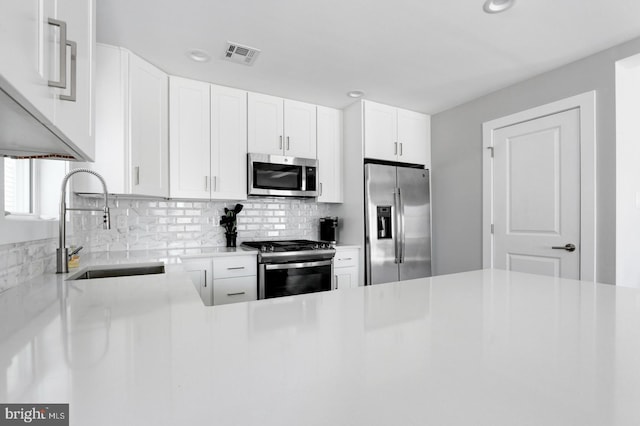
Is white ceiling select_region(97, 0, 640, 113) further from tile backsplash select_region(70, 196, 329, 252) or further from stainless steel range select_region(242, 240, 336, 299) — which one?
stainless steel range select_region(242, 240, 336, 299)

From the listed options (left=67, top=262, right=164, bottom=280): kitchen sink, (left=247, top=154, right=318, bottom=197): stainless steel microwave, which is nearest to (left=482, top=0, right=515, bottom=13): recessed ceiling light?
(left=247, top=154, right=318, bottom=197): stainless steel microwave

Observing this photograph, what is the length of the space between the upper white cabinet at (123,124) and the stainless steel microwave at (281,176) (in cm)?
88

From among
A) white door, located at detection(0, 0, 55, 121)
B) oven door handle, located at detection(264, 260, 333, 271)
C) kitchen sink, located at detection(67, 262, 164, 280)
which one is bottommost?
oven door handle, located at detection(264, 260, 333, 271)

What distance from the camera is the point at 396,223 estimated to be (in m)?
3.39

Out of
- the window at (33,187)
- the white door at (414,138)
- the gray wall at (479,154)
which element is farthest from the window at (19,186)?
the gray wall at (479,154)

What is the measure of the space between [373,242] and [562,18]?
2.21m

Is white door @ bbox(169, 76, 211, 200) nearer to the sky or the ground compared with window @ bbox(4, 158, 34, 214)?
nearer to the sky

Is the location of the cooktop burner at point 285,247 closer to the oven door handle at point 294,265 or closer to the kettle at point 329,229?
the oven door handle at point 294,265

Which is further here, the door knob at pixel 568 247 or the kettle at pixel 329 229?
the kettle at pixel 329 229

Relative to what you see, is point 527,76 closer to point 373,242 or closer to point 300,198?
point 373,242

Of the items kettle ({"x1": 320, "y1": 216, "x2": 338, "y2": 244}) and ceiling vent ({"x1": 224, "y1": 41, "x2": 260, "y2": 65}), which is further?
kettle ({"x1": 320, "y1": 216, "x2": 338, "y2": 244})

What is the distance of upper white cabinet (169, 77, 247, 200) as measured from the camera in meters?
2.76

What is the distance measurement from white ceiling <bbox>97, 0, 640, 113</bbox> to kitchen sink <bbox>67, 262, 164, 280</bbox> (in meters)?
1.51

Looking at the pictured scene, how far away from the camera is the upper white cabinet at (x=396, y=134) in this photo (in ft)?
11.1
